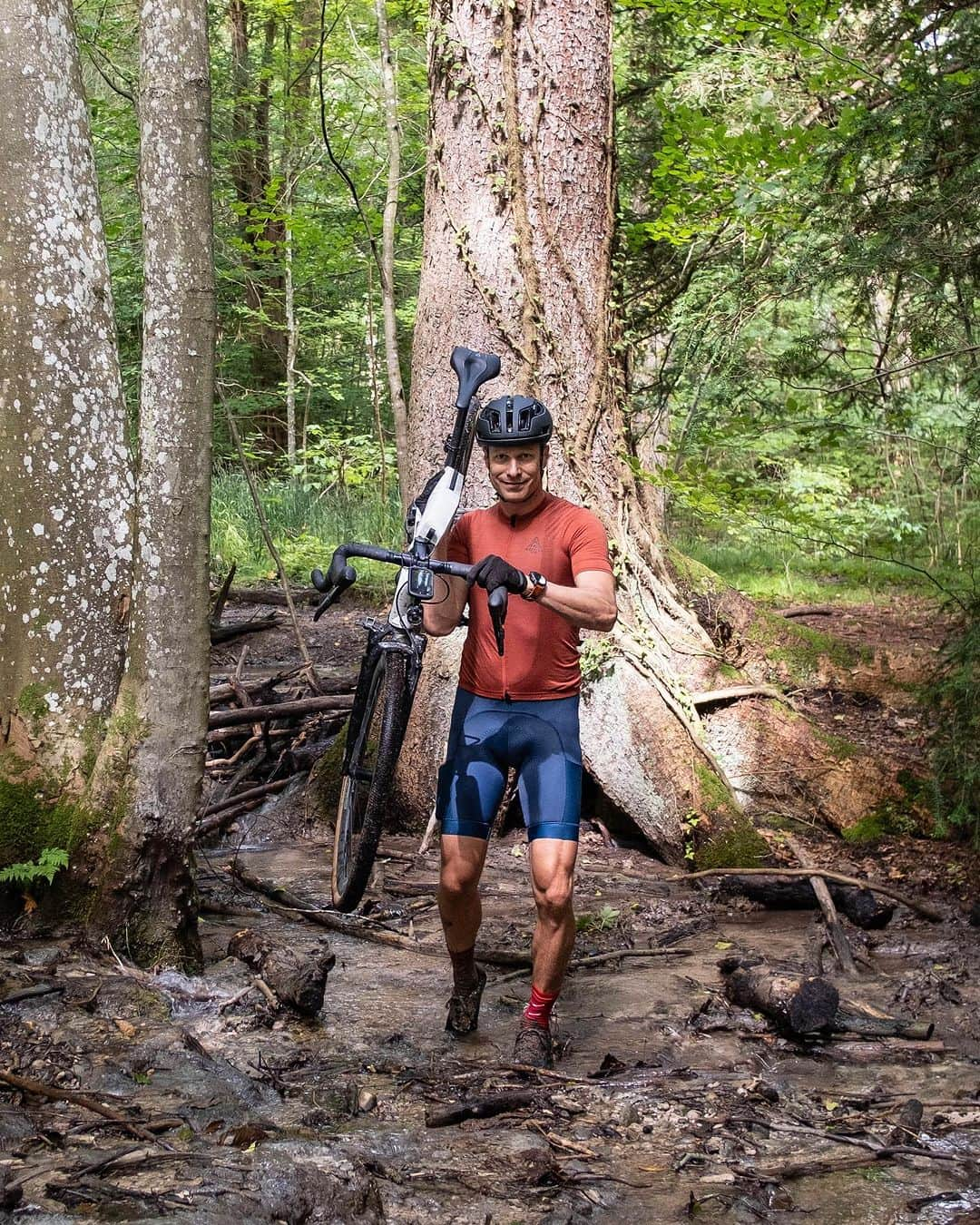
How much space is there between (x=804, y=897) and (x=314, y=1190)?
11.4ft

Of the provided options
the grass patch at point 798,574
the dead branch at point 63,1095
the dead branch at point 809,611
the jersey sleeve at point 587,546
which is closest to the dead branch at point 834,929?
the jersey sleeve at point 587,546

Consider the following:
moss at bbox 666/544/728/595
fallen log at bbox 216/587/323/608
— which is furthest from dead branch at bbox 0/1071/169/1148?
fallen log at bbox 216/587/323/608

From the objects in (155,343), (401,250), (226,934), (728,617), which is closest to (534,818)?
(226,934)

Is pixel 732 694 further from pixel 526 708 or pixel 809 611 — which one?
pixel 809 611

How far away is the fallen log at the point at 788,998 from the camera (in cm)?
438

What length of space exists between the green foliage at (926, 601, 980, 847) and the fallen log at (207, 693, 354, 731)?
3.59 metres

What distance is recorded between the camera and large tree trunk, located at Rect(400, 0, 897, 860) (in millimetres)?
7012

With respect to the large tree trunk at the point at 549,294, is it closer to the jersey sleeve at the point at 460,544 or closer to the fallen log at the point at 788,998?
the fallen log at the point at 788,998

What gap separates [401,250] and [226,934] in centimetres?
1580

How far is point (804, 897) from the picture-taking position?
5.98 meters

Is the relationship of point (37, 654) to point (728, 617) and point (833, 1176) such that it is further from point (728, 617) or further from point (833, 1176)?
point (728, 617)

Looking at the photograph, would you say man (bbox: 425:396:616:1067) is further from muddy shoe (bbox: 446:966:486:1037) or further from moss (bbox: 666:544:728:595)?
moss (bbox: 666:544:728:595)

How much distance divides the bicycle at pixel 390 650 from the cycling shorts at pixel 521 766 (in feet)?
0.99

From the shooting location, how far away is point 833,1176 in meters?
3.39
